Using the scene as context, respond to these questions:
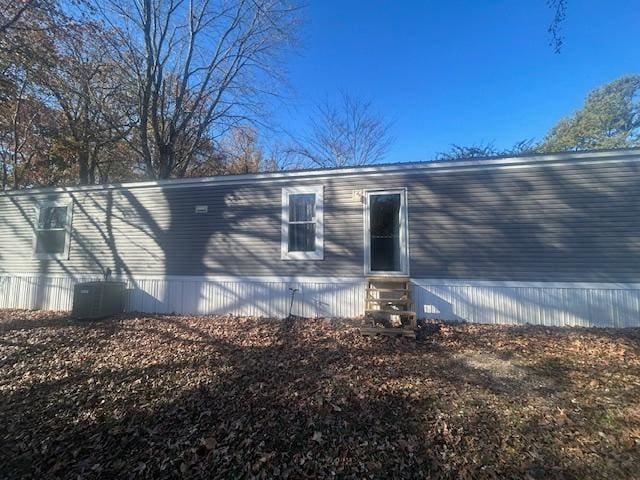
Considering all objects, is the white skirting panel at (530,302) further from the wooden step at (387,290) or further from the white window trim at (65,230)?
the white window trim at (65,230)

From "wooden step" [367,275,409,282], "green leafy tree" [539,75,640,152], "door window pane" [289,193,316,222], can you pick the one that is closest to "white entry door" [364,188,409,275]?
"wooden step" [367,275,409,282]

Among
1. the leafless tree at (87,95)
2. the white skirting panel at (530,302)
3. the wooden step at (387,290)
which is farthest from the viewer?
the leafless tree at (87,95)

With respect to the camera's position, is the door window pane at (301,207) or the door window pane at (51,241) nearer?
the door window pane at (301,207)

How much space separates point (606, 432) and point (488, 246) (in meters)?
3.89

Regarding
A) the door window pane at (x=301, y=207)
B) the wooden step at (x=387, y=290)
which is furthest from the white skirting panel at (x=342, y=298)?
the door window pane at (x=301, y=207)

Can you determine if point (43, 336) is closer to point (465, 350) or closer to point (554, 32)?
point (465, 350)

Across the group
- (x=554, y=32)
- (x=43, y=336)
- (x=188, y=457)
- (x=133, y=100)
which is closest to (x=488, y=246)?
(x=554, y=32)

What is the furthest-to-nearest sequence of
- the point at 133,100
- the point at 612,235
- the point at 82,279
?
the point at 133,100, the point at 82,279, the point at 612,235

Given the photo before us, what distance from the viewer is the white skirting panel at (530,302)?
18.6 ft

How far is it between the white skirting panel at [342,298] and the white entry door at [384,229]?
1.79 feet

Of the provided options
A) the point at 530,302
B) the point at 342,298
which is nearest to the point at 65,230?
the point at 342,298

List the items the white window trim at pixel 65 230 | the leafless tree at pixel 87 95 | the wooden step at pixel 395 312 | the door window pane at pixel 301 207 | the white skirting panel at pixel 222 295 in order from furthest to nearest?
the leafless tree at pixel 87 95 → the white window trim at pixel 65 230 → the door window pane at pixel 301 207 → the white skirting panel at pixel 222 295 → the wooden step at pixel 395 312

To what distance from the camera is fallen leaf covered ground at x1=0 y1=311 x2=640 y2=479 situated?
2.57 metres

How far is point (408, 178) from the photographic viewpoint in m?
6.70
